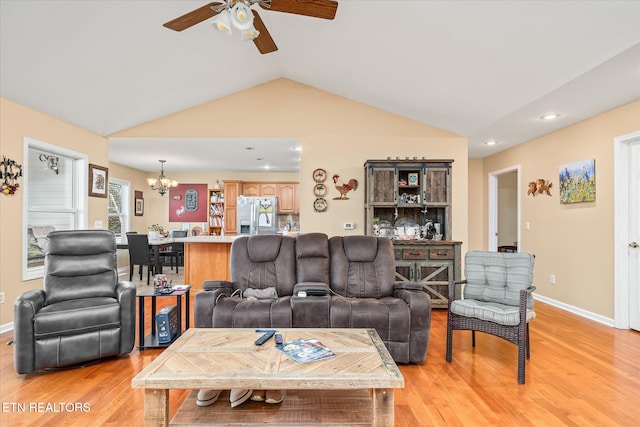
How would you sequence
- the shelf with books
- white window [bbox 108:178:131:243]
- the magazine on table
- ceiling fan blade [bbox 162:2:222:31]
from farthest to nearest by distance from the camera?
the shelf with books → white window [bbox 108:178:131:243] → ceiling fan blade [bbox 162:2:222:31] → the magazine on table

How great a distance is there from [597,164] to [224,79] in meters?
4.85

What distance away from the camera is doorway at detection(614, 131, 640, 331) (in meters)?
3.56

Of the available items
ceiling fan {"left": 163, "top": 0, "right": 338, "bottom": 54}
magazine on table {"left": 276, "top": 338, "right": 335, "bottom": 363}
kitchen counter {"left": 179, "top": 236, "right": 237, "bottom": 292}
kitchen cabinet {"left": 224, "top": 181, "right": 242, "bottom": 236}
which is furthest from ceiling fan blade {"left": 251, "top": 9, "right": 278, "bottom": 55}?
kitchen cabinet {"left": 224, "top": 181, "right": 242, "bottom": 236}

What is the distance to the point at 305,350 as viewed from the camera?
183 centimetres

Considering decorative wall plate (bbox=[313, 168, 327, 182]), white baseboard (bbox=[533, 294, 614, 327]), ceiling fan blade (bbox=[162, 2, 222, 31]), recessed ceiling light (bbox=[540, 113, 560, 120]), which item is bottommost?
white baseboard (bbox=[533, 294, 614, 327])

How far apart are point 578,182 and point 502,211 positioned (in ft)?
7.53

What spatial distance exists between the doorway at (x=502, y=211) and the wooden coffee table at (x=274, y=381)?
207 inches

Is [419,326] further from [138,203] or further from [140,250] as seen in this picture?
[138,203]

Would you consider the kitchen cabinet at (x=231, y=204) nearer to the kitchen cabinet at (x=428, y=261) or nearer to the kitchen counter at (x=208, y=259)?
the kitchen counter at (x=208, y=259)

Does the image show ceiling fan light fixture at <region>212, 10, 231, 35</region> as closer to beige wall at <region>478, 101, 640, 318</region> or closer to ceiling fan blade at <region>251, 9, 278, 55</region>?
ceiling fan blade at <region>251, 9, 278, 55</region>

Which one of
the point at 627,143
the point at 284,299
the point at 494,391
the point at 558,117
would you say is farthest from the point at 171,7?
the point at 627,143

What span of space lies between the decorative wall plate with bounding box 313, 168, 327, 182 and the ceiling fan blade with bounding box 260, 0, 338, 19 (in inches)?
113

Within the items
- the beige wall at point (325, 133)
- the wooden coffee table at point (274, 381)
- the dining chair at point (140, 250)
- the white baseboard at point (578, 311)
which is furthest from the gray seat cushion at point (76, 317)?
the white baseboard at point (578, 311)

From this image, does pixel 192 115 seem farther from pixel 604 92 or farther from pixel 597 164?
pixel 597 164
